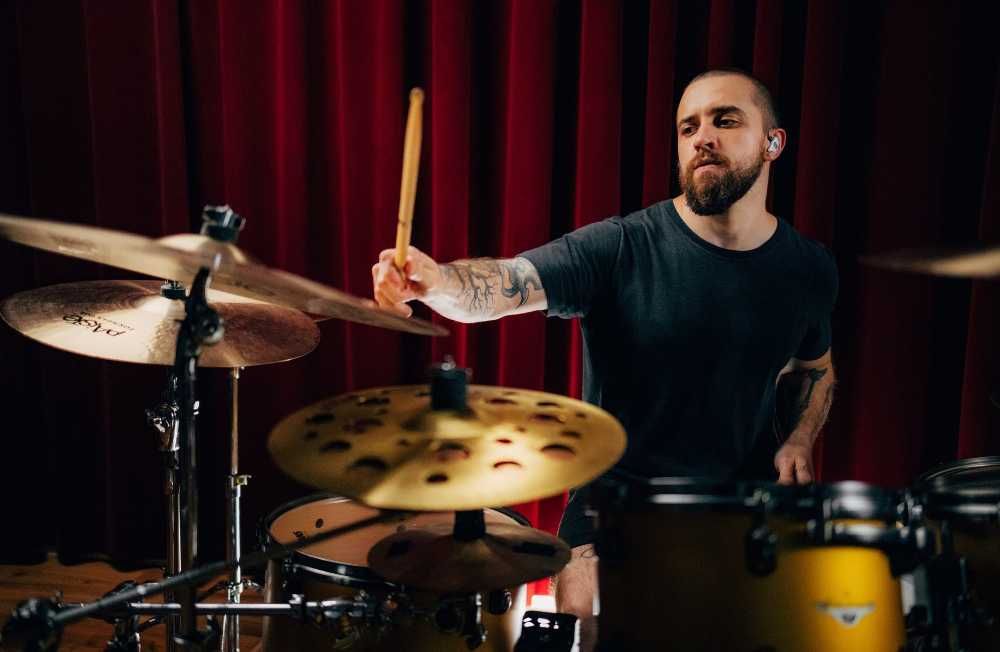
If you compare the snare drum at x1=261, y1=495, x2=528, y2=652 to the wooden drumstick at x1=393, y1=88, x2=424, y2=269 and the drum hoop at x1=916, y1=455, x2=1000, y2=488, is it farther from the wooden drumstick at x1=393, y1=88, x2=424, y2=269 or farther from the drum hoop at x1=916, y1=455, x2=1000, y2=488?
the drum hoop at x1=916, y1=455, x2=1000, y2=488

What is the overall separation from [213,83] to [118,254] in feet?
5.15

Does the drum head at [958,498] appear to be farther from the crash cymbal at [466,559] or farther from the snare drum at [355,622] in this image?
the snare drum at [355,622]

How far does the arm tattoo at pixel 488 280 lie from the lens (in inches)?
61.8

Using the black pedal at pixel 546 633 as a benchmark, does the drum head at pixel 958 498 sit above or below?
above

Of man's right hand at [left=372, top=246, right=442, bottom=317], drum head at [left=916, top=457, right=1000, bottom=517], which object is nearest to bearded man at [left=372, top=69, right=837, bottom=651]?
man's right hand at [left=372, top=246, right=442, bottom=317]

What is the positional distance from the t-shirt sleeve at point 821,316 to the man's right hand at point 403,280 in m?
0.88

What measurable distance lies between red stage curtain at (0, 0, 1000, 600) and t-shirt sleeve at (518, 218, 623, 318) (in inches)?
17.1

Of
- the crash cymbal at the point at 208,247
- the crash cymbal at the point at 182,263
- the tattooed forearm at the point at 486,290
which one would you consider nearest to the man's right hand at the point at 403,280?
the tattooed forearm at the point at 486,290

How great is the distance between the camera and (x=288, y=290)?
1.07 meters

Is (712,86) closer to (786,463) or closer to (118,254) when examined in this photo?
(786,463)

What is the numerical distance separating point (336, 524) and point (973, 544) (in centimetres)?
101

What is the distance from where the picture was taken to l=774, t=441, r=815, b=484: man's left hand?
1650 millimetres

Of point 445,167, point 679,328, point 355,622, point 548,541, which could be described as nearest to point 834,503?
point 548,541

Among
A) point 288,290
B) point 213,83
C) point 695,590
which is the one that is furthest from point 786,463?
point 213,83
